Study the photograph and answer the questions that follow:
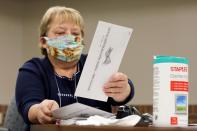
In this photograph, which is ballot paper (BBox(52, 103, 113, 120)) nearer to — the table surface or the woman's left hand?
the table surface

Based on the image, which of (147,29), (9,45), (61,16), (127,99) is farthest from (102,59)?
(9,45)

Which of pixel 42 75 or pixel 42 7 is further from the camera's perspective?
pixel 42 7

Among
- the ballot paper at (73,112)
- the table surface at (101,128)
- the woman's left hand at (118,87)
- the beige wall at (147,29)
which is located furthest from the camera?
the beige wall at (147,29)

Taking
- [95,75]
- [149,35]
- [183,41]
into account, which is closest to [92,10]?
[149,35]

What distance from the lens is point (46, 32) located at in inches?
71.5

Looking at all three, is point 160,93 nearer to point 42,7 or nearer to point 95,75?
point 95,75

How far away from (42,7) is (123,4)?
1060 mm

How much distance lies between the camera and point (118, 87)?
1.52 meters

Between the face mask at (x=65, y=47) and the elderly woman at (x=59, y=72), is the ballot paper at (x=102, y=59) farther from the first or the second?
the face mask at (x=65, y=47)

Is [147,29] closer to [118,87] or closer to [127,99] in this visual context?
[127,99]

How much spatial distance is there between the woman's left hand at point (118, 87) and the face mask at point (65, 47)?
28 cm

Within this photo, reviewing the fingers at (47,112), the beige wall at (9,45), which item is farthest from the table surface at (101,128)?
the beige wall at (9,45)

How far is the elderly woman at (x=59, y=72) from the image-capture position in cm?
154

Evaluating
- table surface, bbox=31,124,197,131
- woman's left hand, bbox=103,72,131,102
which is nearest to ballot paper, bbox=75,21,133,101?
woman's left hand, bbox=103,72,131,102
